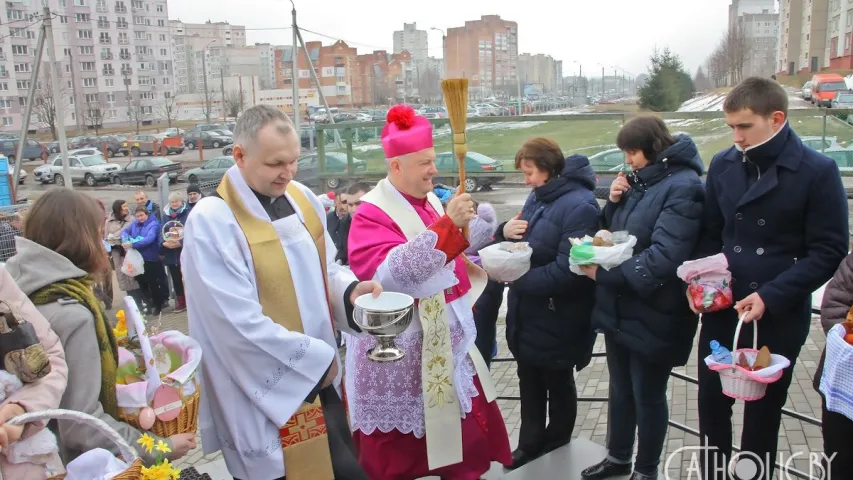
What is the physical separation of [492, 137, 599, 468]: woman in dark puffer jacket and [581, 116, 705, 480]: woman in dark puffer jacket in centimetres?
16

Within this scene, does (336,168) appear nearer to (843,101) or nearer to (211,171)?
(211,171)

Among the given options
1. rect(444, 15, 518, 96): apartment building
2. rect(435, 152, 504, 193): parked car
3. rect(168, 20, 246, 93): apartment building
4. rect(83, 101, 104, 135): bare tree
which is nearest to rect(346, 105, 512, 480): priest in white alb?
rect(444, 15, 518, 96): apartment building

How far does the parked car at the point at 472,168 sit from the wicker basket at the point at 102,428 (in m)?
11.5

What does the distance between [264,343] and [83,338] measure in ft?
1.85

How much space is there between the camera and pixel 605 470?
11.7 ft

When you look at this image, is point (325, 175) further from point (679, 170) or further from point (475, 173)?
point (679, 170)

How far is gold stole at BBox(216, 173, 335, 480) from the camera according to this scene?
250 centimetres

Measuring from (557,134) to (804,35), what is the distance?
6711 cm

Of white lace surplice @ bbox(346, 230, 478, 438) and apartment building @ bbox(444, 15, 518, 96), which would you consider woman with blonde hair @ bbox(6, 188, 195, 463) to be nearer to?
white lace surplice @ bbox(346, 230, 478, 438)

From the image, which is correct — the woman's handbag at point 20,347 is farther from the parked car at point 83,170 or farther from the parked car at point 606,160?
the parked car at point 83,170

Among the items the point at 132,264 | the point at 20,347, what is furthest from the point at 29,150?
the point at 20,347

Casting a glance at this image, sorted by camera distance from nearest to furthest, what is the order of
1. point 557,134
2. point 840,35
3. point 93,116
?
1. point 557,134
2. point 840,35
3. point 93,116

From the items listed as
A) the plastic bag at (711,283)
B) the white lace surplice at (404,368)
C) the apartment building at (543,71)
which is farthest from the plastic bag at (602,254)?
the apartment building at (543,71)

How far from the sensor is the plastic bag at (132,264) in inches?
363
